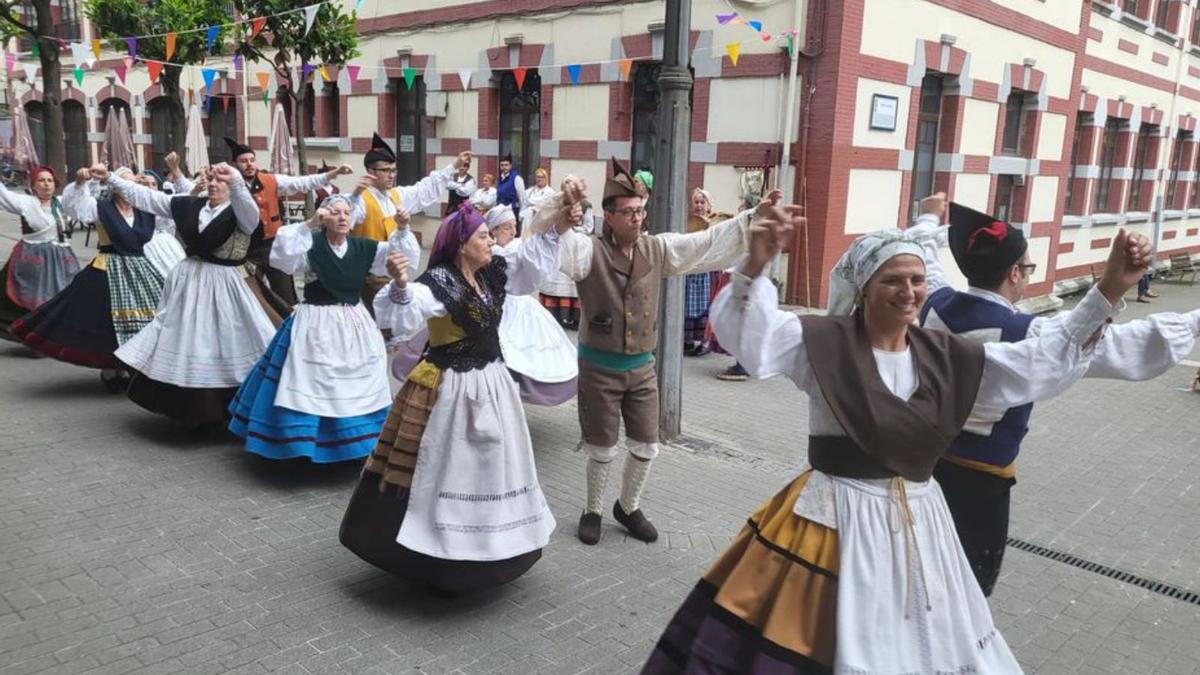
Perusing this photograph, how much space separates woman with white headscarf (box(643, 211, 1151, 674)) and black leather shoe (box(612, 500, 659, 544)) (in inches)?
84.3

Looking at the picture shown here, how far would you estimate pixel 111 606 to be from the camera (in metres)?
3.91

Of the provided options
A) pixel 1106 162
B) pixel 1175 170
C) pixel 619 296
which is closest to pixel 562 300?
pixel 619 296

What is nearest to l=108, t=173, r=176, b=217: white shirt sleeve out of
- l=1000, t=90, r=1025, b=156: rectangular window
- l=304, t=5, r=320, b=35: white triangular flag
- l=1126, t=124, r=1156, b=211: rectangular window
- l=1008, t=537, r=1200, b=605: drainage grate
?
l=304, t=5, r=320, b=35: white triangular flag

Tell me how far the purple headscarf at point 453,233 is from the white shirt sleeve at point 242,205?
7.85 feet

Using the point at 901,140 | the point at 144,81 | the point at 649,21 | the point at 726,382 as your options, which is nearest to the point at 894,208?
the point at 901,140

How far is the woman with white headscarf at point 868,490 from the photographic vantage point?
247cm

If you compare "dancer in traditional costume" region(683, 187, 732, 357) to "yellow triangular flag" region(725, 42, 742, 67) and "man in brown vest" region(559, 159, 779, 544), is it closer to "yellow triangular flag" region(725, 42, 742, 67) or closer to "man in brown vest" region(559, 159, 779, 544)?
"yellow triangular flag" region(725, 42, 742, 67)

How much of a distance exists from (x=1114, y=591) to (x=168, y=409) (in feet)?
18.4

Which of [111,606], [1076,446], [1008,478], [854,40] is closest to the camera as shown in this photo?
[1008,478]

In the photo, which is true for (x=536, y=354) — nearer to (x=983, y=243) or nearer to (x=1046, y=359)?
(x=983, y=243)

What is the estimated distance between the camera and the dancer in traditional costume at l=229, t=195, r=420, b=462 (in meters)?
5.19

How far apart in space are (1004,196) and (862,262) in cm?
1322

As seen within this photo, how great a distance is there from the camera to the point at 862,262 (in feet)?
8.79

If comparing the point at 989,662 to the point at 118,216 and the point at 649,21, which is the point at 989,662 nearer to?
the point at 118,216
